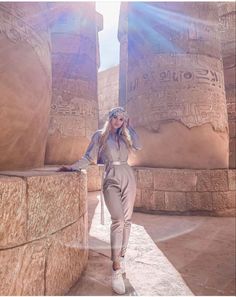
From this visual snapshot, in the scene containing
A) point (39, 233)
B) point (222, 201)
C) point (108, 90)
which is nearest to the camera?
point (39, 233)

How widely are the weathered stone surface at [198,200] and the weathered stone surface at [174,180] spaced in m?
0.15

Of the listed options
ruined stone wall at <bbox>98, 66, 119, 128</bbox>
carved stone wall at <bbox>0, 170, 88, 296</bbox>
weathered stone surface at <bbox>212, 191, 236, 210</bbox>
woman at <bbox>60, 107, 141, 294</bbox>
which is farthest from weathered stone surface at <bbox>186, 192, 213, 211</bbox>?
ruined stone wall at <bbox>98, 66, 119, 128</bbox>

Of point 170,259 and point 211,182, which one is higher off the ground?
point 211,182

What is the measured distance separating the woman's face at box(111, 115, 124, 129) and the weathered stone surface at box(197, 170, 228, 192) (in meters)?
3.76

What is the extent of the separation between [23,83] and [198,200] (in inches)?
179

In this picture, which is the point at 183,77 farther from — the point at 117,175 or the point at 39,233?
the point at 39,233

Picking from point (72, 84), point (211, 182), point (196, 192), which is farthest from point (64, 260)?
point (72, 84)

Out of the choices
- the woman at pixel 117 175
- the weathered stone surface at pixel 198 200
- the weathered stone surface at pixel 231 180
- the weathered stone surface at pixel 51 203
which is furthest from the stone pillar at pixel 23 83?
the weathered stone surface at pixel 231 180

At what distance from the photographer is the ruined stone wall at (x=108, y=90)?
17109mm

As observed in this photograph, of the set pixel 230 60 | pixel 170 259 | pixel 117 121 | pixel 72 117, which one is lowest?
pixel 170 259

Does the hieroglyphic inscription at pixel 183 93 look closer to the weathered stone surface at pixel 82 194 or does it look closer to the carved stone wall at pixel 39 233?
the weathered stone surface at pixel 82 194

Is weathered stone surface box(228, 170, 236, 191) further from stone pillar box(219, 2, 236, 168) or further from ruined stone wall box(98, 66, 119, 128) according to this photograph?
ruined stone wall box(98, 66, 119, 128)

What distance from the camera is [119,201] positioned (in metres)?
2.31

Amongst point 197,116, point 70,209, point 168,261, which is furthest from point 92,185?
point 70,209
